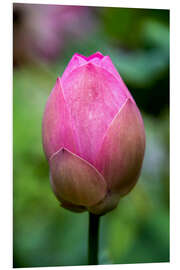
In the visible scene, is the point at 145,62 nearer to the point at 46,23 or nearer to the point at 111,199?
the point at 46,23

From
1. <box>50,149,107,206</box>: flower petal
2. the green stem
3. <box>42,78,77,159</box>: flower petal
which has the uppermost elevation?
<box>42,78,77,159</box>: flower petal

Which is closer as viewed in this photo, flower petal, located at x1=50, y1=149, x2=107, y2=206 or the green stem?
flower petal, located at x1=50, y1=149, x2=107, y2=206

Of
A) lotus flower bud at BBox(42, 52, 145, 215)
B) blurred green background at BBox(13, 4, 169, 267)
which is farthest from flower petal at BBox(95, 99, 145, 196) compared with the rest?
blurred green background at BBox(13, 4, 169, 267)

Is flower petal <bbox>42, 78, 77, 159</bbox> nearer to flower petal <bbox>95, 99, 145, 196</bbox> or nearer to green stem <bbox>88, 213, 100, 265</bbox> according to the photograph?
flower petal <bbox>95, 99, 145, 196</bbox>

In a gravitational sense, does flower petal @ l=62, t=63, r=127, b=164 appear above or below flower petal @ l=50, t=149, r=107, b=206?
above

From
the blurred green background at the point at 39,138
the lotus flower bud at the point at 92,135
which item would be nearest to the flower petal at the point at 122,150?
the lotus flower bud at the point at 92,135

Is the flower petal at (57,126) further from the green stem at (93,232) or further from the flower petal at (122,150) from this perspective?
the green stem at (93,232)
